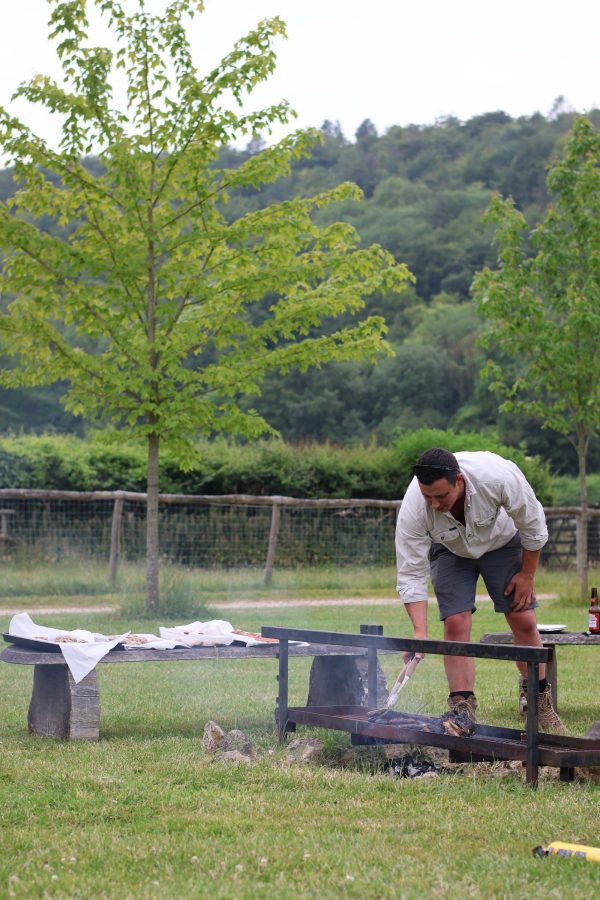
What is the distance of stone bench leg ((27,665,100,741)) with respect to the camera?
6.32 metres

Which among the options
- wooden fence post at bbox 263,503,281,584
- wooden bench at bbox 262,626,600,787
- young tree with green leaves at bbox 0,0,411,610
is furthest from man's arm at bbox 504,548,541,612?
wooden fence post at bbox 263,503,281,584

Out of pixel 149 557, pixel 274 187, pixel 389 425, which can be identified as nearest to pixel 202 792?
pixel 149 557

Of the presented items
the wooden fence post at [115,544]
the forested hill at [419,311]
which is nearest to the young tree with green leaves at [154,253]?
the wooden fence post at [115,544]

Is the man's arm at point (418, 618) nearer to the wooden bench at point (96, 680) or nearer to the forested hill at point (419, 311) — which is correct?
the wooden bench at point (96, 680)

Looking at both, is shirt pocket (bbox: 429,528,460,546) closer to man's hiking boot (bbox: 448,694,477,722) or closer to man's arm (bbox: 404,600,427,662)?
man's arm (bbox: 404,600,427,662)

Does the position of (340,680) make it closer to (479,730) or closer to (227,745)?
(227,745)

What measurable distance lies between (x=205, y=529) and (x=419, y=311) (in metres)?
39.3

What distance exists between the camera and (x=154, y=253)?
44.3 feet

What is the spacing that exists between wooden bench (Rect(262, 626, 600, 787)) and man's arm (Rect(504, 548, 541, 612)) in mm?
794

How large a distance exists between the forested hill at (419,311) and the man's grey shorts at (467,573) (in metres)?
41.5

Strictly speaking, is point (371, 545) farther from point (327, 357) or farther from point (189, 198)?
point (189, 198)

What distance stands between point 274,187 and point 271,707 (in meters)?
48.8

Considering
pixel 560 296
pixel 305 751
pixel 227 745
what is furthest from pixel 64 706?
pixel 560 296

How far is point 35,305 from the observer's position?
42.9 ft
